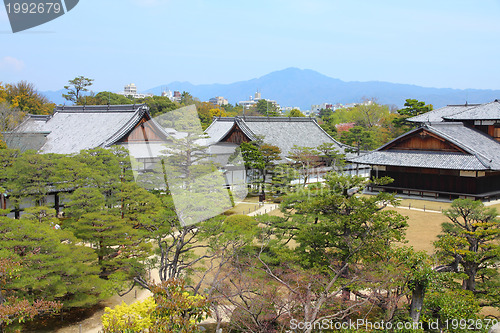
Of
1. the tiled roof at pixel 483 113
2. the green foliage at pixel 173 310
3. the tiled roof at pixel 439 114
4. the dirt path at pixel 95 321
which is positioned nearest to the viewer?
the green foliage at pixel 173 310

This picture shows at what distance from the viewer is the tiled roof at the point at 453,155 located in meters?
25.7

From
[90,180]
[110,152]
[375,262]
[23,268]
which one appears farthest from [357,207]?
[110,152]

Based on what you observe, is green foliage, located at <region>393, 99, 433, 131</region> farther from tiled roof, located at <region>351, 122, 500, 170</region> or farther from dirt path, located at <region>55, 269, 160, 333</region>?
dirt path, located at <region>55, 269, 160, 333</region>

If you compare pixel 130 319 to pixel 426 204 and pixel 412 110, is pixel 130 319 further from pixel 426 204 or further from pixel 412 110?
pixel 412 110

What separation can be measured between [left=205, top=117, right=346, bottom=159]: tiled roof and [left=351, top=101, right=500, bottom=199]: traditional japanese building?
6265 millimetres

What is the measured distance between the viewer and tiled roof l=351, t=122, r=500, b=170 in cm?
2570

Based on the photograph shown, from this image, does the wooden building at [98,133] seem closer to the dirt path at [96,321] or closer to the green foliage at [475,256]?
the dirt path at [96,321]

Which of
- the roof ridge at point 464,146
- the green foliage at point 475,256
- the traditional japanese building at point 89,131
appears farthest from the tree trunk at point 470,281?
the traditional japanese building at point 89,131

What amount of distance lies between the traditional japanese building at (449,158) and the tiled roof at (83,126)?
1743 cm

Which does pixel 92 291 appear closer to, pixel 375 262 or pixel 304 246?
pixel 304 246

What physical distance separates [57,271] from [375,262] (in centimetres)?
862

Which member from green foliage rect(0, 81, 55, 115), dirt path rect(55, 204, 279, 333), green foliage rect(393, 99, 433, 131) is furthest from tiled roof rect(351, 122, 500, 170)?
green foliage rect(0, 81, 55, 115)

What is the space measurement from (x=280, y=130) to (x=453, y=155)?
14214mm

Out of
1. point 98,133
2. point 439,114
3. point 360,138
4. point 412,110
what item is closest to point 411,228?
point 98,133
